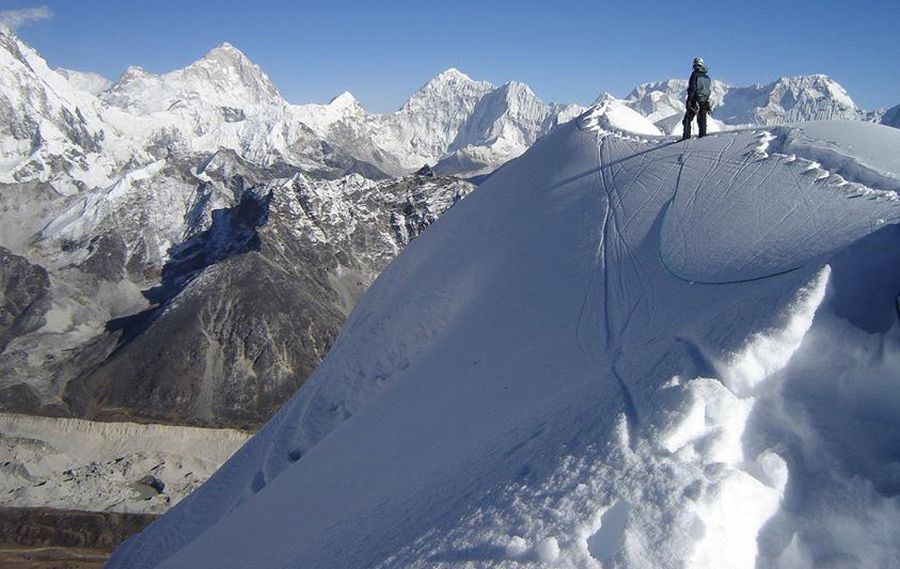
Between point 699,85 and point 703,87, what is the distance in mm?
115

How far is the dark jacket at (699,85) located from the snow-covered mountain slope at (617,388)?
1.20 meters

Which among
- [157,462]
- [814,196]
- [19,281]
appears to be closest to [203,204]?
[19,281]

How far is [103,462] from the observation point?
80.1 metres

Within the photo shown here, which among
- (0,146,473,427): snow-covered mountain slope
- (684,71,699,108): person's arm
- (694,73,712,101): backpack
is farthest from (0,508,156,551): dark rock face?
(694,73,712,101): backpack

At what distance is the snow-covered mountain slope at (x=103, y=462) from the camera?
2842 inches

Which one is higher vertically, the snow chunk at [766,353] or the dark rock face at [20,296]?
the snow chunk at [766,353]

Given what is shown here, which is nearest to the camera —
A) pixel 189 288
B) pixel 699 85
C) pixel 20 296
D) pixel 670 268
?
pixel 670 268

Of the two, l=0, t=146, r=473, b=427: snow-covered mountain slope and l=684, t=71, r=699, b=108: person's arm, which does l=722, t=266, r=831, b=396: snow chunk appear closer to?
l=684, t=71, r=699, b=108: person's arm

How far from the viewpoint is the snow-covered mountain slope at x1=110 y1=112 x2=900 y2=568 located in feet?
18.8

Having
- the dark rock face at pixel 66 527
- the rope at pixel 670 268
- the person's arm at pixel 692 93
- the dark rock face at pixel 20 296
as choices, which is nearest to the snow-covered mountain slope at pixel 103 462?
the dark rock face at pixel 66 527

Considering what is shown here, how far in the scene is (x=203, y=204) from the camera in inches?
6732

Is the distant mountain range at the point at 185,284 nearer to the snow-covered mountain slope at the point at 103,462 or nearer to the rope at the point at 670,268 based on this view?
the snow-covered mountain slope at the point at 103,462

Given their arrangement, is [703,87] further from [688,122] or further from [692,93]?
[688,122]

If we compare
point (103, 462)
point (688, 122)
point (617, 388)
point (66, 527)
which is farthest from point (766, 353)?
point (103, 462)
